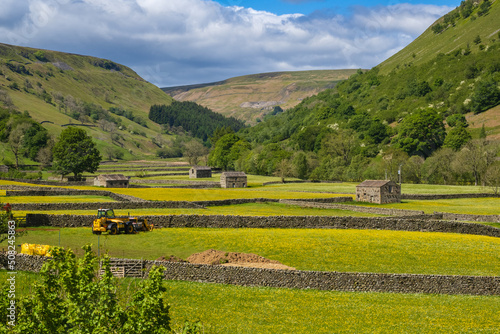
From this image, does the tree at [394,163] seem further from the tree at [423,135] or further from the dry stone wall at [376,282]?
the dry stone wall at [376,282]

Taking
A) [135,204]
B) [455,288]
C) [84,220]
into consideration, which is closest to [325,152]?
[135,204]

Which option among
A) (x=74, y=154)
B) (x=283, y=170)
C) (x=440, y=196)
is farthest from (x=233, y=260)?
(x=283, y=170)

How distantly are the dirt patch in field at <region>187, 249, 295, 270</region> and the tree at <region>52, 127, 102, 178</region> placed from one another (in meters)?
93.5

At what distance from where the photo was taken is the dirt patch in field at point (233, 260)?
1345 inches

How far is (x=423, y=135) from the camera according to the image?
161 metres

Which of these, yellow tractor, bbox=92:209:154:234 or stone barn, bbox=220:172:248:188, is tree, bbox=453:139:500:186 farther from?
yellow tractor, bbox=92:209:154:234

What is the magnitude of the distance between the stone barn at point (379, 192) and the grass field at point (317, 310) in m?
49.1

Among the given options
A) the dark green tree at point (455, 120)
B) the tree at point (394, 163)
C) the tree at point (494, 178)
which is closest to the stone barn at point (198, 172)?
the tree at point (394, 163)

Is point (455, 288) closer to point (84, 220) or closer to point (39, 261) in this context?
point (39, 261)

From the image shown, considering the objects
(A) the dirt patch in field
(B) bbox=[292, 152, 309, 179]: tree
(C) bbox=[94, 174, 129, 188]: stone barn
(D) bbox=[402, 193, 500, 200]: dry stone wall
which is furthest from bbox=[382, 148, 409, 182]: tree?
(A) the dirt patch in field

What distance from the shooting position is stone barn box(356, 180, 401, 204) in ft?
258

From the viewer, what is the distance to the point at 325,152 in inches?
7116

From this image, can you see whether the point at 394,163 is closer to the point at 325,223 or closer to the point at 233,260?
the point at 325,223

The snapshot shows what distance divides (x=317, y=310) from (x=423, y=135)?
145 meters
